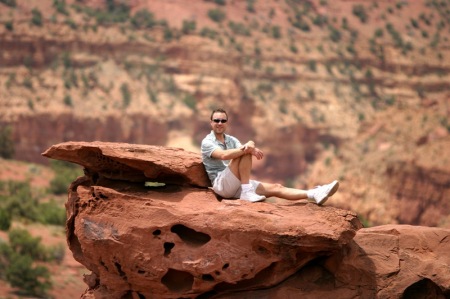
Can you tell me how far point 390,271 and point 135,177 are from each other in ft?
13.9

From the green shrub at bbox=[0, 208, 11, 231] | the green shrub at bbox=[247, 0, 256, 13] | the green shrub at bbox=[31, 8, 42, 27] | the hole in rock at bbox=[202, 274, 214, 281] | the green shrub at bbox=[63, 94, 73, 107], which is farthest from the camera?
the green shrub at bbox=[247, 0, 256, 13]

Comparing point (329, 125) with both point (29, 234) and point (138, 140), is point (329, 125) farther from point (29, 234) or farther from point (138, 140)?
point (29, 234)

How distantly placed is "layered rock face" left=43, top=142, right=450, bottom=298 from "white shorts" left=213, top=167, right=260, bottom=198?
0.52 ft

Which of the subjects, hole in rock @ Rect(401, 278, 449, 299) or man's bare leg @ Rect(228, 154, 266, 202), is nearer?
man's bare leg @ Rect(228, 154, 266, 202)

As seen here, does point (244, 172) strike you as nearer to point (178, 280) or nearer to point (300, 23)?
point (178, 280)

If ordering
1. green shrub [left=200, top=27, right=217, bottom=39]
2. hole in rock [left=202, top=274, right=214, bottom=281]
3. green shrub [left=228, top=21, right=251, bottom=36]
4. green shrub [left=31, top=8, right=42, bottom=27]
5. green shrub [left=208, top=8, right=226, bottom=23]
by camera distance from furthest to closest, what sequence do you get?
green shrub [left=208, top=8, right=226, bottom=23], green shrub [left=228, top=21, right=251, bottom=36], green shrub [left=200, top=27, right=217, bottom=39], green shrub [left=31, top=8, right=42, bottom=27], hole in rock [left=202, top=274, right=214, bottom=281]

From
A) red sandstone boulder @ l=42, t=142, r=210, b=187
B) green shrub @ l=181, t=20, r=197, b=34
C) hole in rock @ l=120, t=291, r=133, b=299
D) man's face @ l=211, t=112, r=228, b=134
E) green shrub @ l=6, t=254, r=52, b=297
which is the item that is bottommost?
green shrub @ l=6, t=254, r=52, b=297

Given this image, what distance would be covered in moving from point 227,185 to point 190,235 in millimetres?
956

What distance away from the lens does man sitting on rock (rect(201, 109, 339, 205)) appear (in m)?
16.8

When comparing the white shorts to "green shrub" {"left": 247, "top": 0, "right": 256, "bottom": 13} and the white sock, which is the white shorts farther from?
"green shrub" {"left": 247, "top": 0, "right": 256, "bottom": 13}

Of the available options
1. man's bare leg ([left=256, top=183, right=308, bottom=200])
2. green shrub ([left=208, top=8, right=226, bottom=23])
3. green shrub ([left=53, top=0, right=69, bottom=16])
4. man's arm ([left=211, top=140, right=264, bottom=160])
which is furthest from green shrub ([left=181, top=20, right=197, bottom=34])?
man's arm ([left=211, top=140, right=264, bottom=160])

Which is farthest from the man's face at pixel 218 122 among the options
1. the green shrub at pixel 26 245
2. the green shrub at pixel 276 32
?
the green shrub at pixel 276 32

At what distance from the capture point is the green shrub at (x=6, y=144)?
57.6 meters

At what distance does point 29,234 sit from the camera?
3953 centimetres
